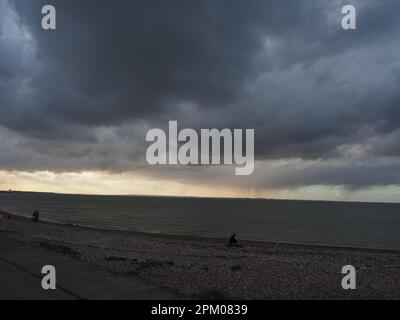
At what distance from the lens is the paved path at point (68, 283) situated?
7672mm

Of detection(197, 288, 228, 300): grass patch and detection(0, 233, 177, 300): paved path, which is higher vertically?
detection(0, 233, 177, 300): paved path

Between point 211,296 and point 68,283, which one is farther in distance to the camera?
point 68,283

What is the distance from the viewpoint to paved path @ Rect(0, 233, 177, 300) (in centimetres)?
767

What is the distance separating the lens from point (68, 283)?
8.56 m

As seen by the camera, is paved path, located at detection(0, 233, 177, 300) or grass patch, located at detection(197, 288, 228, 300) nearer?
paved path, located at detection(0, 233, 177, 300)

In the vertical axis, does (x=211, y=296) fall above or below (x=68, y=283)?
below

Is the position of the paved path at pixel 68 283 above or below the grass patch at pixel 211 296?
above

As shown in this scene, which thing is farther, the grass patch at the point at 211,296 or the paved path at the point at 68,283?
the grass patch at the point at 211,296
